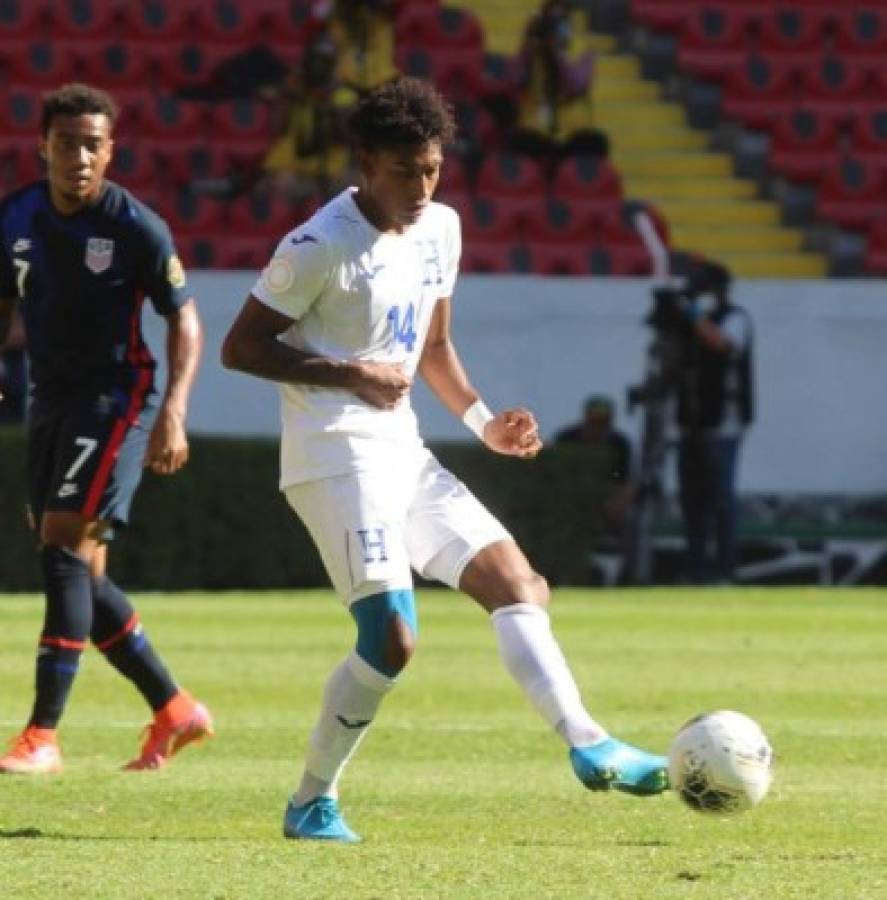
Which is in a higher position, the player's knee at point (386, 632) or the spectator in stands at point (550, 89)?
the player's knee at point (386, 632)

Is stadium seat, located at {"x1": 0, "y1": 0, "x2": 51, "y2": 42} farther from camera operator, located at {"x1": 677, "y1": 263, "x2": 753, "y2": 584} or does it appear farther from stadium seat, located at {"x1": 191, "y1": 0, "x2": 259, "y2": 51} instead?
camera operator, located at {"x1": 677, "y1": 263, "x2": 753, "y2": 584}

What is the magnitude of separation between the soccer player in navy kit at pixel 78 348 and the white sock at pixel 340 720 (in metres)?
1.52

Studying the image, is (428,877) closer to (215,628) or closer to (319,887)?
(319,887)

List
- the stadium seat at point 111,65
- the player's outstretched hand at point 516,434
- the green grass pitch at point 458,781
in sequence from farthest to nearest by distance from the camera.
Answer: the stadium seat at point 111,65, the player's outstretched hand at point 516,434, the green grass pitch at point 458,781

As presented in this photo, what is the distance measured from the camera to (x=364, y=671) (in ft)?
21.7

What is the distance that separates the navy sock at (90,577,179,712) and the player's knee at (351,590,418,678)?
6.25ft

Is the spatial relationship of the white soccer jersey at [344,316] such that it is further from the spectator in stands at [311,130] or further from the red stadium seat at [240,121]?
the red stadium seat at [240,121]

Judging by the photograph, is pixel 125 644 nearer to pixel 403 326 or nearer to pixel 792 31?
pixel 403 326

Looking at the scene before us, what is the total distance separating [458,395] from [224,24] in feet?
53.7

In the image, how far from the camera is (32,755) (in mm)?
8047

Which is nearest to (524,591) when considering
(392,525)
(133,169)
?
(392,525)

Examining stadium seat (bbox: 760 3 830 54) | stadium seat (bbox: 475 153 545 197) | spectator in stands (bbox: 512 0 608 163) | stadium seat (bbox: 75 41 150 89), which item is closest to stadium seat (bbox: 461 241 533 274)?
stadium seat (bbox: 475 153 545 197)

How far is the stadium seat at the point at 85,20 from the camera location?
75.2ft

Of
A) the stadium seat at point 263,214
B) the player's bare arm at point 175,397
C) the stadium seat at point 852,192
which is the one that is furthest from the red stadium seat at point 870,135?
the player's bare arm at point 175,397
